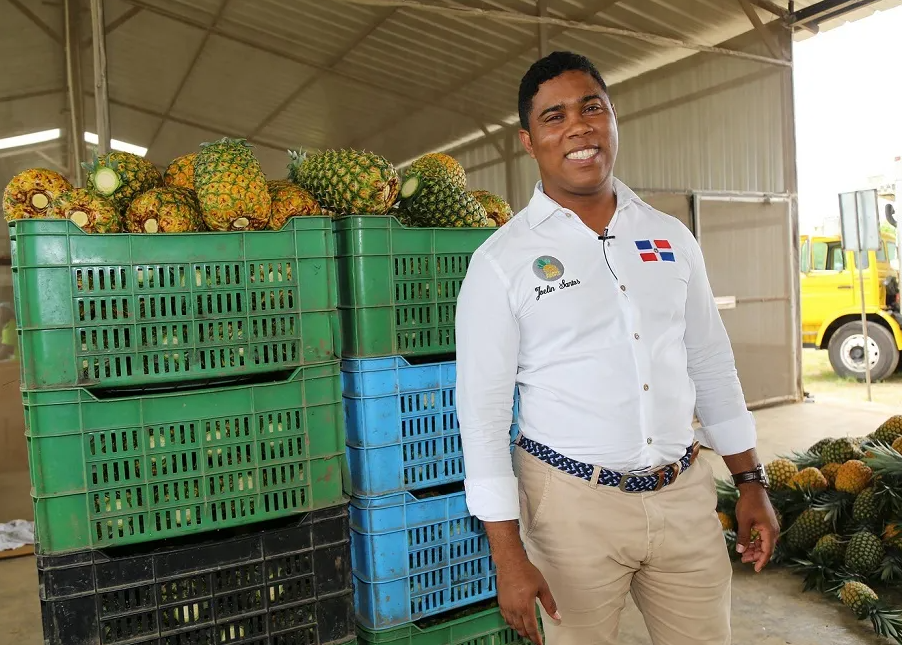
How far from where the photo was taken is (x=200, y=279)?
6.29ft

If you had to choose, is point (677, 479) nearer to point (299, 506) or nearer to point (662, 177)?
point (299, 506)

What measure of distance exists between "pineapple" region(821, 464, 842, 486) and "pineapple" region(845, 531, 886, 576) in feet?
1.73

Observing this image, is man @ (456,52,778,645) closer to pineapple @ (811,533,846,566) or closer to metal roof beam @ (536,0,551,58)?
pineapple @ (811,533,846,566)

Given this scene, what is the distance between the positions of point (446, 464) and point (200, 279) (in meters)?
0.94

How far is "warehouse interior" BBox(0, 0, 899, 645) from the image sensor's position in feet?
17.2

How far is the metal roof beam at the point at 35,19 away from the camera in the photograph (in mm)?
5168

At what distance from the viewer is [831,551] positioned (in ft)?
11.2

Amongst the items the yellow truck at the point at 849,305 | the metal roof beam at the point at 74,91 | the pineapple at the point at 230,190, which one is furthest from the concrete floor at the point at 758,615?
the yellow truck at the point at 849,305

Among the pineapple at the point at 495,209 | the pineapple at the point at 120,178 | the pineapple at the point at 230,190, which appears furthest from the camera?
the pineapple at the point at 495,209

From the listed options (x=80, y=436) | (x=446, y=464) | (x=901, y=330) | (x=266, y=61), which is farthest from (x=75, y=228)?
(x=901, y=330)

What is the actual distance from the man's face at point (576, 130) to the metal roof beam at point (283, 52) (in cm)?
487

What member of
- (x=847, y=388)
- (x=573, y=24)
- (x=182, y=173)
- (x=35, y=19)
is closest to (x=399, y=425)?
(x=182, y=173)

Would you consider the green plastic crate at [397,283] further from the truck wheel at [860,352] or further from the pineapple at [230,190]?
the truck wheel at [860,352]

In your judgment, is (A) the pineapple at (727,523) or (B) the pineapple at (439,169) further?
(A) the pineapple at (727,523)
